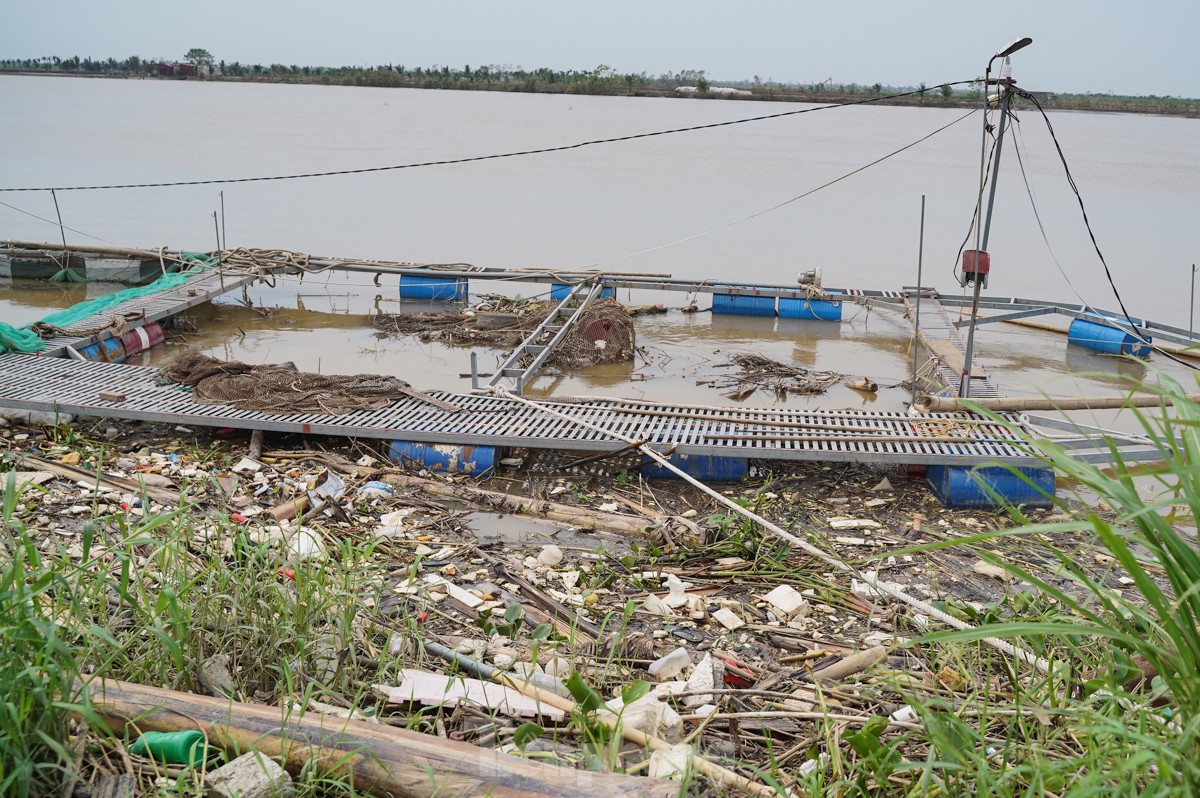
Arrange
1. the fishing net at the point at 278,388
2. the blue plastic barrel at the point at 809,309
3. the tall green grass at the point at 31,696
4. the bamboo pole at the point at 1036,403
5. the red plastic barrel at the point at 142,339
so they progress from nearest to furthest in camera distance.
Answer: the tall green grass at the point at 31,696
the bamboo pole at the point at 1036,403
the fishing net at the point at 278,388
the red plastic barrel at the point at 142,339
the blue plastic barrel at the point at 809,309

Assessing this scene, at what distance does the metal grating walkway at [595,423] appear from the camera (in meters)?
6.00

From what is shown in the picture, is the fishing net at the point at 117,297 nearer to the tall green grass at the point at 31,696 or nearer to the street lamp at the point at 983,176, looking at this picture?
the tall green grass at the point at 31,696

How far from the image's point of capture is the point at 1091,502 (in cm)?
642

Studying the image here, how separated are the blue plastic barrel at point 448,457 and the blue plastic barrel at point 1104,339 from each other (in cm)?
678

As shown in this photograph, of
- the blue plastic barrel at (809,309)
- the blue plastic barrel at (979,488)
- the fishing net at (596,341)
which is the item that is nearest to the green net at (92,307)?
the fishing net at (596,341)

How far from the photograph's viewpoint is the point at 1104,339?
32.0 feet

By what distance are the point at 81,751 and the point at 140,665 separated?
46 cm

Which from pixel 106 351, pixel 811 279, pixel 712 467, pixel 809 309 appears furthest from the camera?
pixel 811 279

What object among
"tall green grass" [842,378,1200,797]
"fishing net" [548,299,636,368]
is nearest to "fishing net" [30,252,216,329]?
"fishing net" [548,299,636,368]

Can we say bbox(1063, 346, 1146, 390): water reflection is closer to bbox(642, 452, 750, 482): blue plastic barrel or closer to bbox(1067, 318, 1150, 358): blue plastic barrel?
bbox(1067, 318, 1150, 358): blue plastic barrel

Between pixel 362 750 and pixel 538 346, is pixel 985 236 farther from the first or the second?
pixel 362 750

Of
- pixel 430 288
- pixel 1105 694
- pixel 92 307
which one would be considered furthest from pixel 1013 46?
pixel 92 307

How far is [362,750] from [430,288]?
945cm

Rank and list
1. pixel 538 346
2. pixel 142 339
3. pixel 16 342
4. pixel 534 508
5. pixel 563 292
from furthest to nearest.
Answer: pixel 563 292 → pixel 142 339 → pixel 538 346 → pixel 16 342 → pixel 534 508
